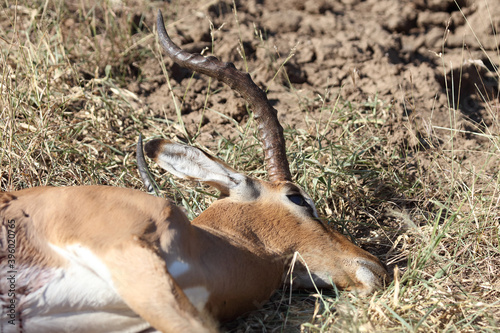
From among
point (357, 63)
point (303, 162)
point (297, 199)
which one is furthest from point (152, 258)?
point (357, 63)

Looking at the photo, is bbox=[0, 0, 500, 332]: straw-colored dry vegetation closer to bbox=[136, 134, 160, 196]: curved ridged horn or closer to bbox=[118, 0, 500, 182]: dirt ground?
bbox=[118, 0, 500, 182]: dirt ground

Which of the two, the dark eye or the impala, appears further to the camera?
the dark eye

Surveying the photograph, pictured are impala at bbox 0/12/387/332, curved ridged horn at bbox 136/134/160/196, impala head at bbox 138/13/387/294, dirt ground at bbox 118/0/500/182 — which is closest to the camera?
impala at bbox 0/12/387/332

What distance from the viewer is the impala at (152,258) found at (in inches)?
106

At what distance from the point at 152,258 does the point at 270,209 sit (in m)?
1.07

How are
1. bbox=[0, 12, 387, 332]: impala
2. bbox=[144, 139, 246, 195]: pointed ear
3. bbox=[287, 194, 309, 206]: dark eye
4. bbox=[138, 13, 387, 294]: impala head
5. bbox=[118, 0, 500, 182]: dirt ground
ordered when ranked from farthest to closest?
bbox=[118, 0, 500, 182]: dirt ground, bbox=[144, 139, 246, 195]: pointed ear, bbox=[287, 194, 309, 206]: dark eye, bbox=[138, 13, 387, 294]: impala head, bbox=[0, 12, 387, 332]: impala

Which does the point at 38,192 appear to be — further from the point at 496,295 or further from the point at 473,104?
the point at 473,104

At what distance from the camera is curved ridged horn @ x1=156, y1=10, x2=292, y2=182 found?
12.6 ft

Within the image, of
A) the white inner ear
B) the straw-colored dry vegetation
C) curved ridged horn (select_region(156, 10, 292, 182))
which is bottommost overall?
the straw-colored dry vegetation

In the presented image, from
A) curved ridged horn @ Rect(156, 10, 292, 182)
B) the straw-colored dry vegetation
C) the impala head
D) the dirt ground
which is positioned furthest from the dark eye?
the dirt ground

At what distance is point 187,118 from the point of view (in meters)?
5.37

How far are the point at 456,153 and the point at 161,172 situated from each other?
233 centimetres

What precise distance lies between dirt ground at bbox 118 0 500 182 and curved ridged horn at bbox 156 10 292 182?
1.07 m

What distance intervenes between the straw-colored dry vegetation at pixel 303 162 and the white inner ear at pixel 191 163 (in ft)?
1.45
